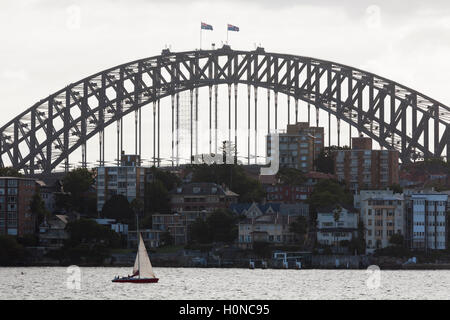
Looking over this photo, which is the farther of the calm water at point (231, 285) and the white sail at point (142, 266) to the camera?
the white sail at point (142, 266)

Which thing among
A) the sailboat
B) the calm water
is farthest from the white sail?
the calm water

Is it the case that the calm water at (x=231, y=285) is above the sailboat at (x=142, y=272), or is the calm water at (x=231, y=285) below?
below

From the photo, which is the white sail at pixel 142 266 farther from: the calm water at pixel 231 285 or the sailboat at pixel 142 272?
the calm water at pixel 231 285

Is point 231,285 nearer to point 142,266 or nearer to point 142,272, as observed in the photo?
point 142,272

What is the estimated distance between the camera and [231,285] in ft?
556

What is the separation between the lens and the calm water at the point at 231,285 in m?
156

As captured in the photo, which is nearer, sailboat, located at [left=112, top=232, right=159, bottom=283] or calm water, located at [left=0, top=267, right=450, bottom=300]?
calm water, located at [left=0, top=267, right=450, bottom=300]

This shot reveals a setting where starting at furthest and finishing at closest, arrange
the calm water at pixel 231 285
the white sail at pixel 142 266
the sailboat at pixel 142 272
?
1. the sailboat at pixel 142 272
2. the white sail at pixel 142 266
3. the calm water at pixel 231 285

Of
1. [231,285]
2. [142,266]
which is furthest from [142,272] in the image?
[231,285]

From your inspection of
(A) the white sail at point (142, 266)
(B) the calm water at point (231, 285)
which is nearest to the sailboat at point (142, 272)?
(A) the white sail at point (142, 266)

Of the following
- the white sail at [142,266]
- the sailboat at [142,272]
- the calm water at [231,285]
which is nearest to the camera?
the calm water at [231,285]

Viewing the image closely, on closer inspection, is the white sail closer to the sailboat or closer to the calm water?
the sailboat

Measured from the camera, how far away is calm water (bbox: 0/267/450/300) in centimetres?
15650
